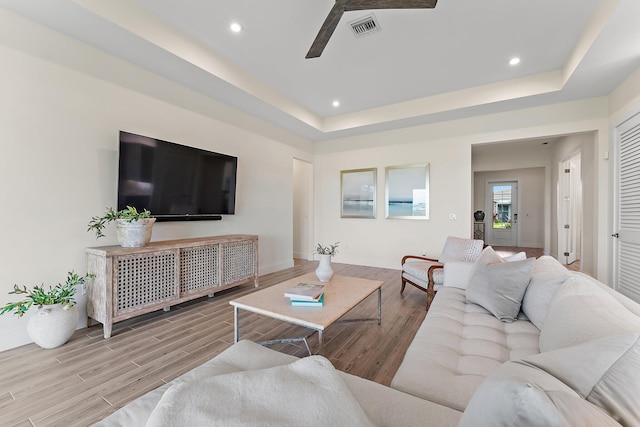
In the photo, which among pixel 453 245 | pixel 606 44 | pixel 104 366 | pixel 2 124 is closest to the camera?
pixel 104 366

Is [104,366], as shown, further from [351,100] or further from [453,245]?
[351,100]

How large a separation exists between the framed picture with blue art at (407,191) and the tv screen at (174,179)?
3019 mm

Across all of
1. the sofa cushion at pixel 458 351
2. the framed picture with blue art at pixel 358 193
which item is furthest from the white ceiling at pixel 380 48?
the sofa cushion at pixel 458 351

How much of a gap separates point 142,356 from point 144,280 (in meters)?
0.78

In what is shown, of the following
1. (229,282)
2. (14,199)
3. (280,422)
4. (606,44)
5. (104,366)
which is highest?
(606,44)

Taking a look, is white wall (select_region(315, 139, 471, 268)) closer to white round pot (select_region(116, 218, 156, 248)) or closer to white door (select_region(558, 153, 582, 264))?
white door (select_region(558, 153, 582, 264))

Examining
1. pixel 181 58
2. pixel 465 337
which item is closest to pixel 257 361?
pixel 465 337

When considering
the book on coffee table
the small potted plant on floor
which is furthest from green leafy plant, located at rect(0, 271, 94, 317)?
the book on coffee table

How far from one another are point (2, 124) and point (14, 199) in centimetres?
61

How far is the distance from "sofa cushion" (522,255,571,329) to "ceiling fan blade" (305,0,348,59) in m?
2.41

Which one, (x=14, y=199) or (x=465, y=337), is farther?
(x=14, y=199)

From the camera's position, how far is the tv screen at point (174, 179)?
8.83 feet

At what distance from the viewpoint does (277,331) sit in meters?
2.48

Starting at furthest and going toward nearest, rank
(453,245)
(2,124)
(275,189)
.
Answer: (275,189) < (453,245) < (2,124)
